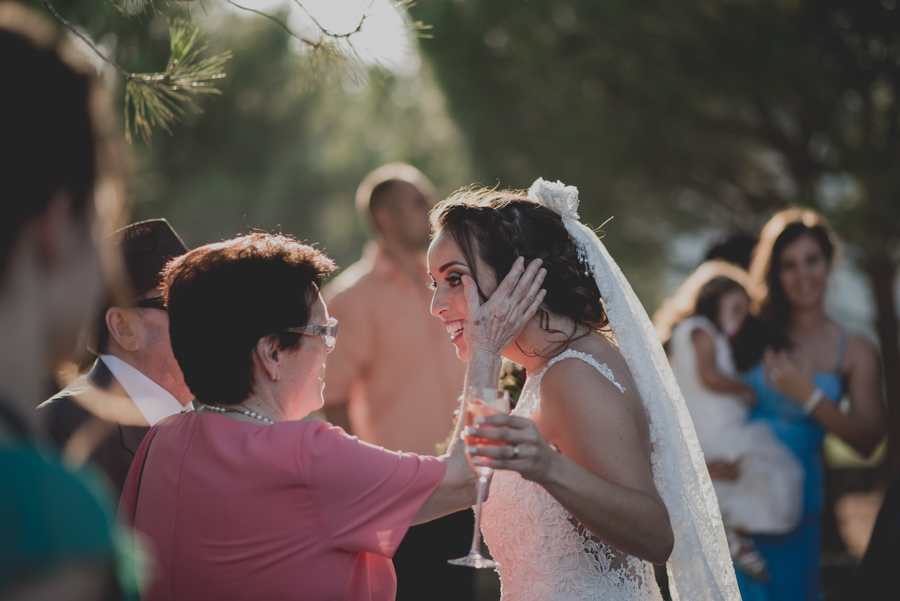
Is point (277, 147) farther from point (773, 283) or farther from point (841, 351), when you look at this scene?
point (841, 351)

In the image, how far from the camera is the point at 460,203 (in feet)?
8.39

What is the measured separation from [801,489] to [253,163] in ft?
44.5

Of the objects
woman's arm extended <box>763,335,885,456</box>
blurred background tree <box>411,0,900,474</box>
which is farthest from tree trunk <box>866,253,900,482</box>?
woman's arm extended <box>763,335,885,456</box>

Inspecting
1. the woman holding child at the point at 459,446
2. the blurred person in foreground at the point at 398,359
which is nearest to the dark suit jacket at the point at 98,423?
the woman holding child at the point at 459,446

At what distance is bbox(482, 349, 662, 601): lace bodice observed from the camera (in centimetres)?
234

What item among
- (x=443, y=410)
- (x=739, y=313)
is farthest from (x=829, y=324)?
(x=443, y=410)

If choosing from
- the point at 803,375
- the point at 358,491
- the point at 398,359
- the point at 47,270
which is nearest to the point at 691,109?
the point at 803,375

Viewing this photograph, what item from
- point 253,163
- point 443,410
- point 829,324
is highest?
point 253,163

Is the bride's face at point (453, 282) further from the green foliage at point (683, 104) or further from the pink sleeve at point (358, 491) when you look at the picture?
the green foliage at point (683, 104)

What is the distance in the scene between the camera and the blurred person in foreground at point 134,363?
7.89 feet

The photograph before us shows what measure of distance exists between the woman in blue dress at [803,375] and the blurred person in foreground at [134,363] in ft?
11.1

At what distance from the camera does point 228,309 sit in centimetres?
196

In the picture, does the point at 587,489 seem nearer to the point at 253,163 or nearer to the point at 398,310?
the point at 398,310

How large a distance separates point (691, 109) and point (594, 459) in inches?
223
